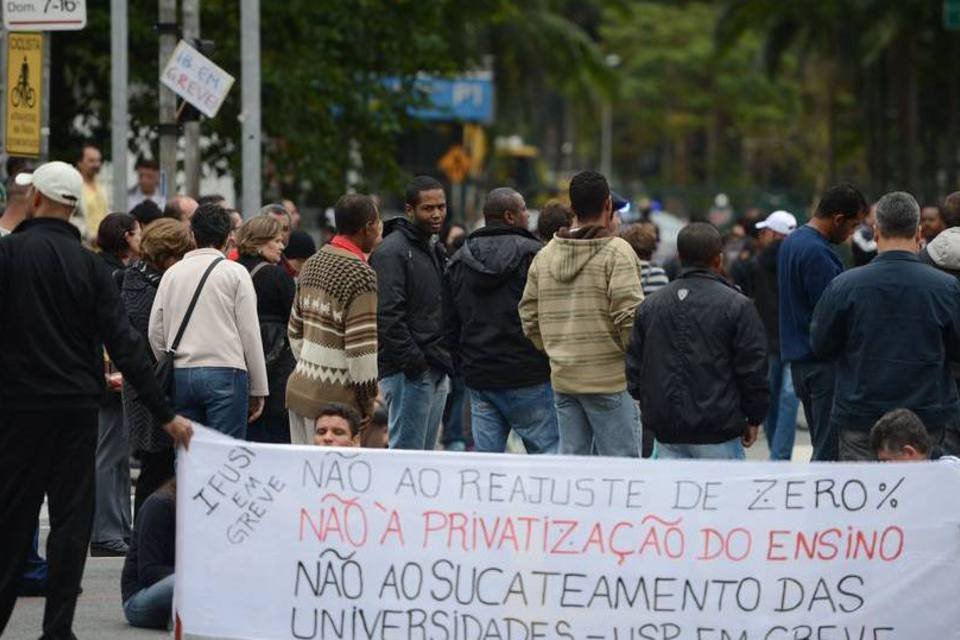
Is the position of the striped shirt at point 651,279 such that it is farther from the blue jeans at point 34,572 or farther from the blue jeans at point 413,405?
the blue jeans at point 34,572

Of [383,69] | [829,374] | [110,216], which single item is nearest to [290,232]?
[110,216]

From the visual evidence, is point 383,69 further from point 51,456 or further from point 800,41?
point 800,41

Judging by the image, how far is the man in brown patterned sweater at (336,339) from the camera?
9570 millimetres

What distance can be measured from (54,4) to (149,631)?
592cm

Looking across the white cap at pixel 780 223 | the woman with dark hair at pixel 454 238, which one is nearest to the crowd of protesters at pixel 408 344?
the white cap at pixel 780 223

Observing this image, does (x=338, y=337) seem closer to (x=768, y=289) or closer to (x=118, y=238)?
(x=118, y=238)

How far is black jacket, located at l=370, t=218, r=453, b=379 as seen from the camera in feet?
34.1

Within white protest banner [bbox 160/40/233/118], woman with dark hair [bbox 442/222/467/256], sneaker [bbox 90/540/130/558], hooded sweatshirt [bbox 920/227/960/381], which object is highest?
→ white protest banner [bbox 160/40/233/118]

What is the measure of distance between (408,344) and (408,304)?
264 mm

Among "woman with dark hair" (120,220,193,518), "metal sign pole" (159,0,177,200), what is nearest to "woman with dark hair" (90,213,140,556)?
"woman with dark hair" (120,220,193,518)

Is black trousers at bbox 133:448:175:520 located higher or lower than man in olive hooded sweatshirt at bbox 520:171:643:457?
lower

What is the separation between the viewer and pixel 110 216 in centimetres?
1088

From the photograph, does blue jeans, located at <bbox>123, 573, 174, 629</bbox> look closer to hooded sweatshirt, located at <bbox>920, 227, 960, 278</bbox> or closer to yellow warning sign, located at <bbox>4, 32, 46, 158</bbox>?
hooded sweatshirt, located at <bbox>920, 227, 960, 278</bbox>

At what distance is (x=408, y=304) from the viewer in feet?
34.6
